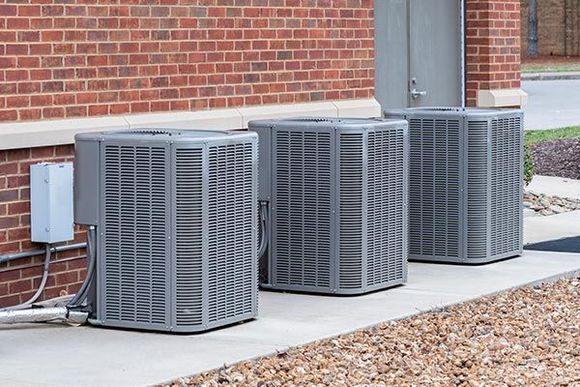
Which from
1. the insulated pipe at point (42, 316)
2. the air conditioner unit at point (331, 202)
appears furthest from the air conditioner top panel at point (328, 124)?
the insulated pipe at point (42, 316)

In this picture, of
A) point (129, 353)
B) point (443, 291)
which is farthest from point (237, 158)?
point (443, 291)

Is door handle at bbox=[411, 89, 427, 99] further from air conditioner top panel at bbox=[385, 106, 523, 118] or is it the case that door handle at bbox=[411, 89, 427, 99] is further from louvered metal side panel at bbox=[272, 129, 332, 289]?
louvered metal side panel at bbox=[272, 129, 332, 289]

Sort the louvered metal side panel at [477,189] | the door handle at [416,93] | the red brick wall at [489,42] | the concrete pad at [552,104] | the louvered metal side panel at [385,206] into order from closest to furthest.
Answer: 1. the louvered metal side panel at [385,206]
2. the louvered metal side panel at [477,189]
3. the door handle at [416,93]
4. the red brick wall at [489,42]
5. the concrete pad at [552,104]

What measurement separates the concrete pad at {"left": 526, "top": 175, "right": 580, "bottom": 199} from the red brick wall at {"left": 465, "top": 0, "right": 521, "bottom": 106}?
9.53 feet

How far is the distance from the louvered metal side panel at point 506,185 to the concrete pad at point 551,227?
1082mm

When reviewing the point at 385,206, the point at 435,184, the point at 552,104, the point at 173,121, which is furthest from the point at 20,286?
the point at 552,104

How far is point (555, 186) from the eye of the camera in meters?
18.6

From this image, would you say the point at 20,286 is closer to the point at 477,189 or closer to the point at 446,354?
the point at 446,354

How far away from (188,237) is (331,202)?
172 cm

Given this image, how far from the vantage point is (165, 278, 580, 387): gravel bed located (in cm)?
807

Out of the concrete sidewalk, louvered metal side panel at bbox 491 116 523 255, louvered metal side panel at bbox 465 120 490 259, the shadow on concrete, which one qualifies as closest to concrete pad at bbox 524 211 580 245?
the shadow on concrete

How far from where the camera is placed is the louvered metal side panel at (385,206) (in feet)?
34.7

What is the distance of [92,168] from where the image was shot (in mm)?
9250

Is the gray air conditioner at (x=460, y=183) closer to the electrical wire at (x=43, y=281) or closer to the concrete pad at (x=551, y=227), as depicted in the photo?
the concrete pad at (x=551, y=227)
